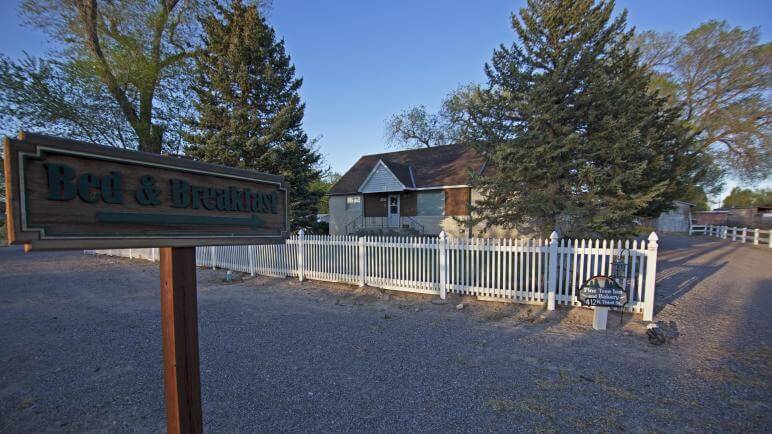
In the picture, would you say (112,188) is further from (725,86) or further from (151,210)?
(725,86)

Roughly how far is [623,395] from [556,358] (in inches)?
38.7

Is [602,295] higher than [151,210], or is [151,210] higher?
[151,210]

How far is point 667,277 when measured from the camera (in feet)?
33.0

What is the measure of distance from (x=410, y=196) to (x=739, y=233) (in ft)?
92.4

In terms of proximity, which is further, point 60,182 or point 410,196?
point 410,196

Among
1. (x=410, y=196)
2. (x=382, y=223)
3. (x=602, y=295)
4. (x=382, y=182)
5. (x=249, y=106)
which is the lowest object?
(x=602, y=295)

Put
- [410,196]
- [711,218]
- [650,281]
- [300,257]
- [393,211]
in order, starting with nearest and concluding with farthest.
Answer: [650,281] → [300,257] → [410,196] → [393,211] → [711,218]

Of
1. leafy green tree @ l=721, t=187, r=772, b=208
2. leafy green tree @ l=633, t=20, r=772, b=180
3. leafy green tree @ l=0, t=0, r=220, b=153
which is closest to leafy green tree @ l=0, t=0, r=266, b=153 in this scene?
leafy green tree @ l=0, t=0, r=220, b=153

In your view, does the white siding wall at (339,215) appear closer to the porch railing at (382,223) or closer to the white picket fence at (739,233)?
the porch railing at (382,223)

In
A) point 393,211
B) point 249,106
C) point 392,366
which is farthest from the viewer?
point 393,211

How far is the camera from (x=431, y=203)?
1947 cm

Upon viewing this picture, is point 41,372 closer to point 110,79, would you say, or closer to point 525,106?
point 525,106

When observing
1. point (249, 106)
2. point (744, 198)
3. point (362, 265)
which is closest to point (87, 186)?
point (362, 265)

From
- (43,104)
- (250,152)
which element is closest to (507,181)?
(250,152)
